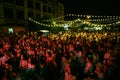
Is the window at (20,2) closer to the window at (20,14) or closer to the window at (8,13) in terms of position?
the window at (20,14)

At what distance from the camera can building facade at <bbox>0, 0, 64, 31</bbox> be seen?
42.7 meters

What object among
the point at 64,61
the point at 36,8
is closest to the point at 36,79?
the point at 64,61

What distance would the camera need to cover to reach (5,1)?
141 feet

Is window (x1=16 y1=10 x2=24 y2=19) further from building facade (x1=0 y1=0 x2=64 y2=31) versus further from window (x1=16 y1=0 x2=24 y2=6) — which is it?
window (x1=16 y1=0 x2=24 y2=6)

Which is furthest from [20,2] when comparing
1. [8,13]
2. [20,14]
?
[8,13]

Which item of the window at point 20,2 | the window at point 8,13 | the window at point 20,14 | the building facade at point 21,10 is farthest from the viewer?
the window at point 20,14

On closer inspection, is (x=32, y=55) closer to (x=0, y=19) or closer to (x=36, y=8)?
(x=0, y=19)

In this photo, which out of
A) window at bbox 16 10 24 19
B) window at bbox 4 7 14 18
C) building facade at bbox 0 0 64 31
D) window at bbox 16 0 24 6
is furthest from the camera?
window at bbox 16 10 24 19

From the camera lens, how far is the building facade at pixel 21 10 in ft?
140

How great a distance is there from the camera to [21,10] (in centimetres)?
4969

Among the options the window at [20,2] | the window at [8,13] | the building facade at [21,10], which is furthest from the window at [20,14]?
the window at [8,13]

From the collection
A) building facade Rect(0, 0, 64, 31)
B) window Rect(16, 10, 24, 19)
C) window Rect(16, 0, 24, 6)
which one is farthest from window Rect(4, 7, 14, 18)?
window Rect(16, 0, 24, 6)

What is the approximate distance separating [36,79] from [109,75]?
2.65 meters

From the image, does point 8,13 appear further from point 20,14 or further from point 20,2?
point 20,2
